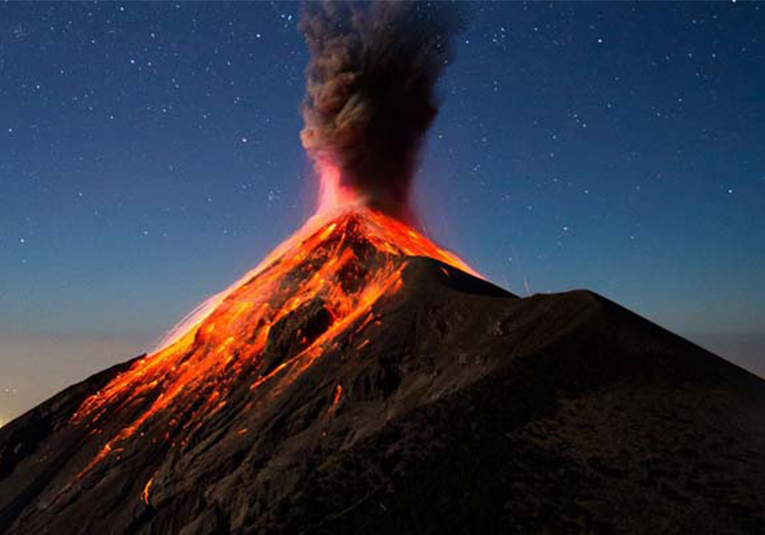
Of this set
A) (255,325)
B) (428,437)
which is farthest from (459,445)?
(255,325)

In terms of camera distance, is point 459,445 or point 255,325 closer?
point 459,445

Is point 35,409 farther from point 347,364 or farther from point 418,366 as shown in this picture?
point 418,366

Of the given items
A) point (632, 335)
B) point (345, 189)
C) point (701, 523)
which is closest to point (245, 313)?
point (345, 189)

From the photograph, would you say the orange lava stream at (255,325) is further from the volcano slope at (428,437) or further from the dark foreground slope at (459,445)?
the dark foreground slope at (459,445)

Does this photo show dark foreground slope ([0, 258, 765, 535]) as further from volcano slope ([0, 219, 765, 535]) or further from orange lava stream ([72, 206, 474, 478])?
orange lava stream ([72, 206, 474, 478])

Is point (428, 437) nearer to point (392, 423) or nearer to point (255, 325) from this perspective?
point (392, 423)

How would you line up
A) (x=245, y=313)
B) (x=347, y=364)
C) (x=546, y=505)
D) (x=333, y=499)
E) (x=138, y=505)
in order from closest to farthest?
(x=546, y=505) < (x=333, y=499) < (x=138, y=505) < (x=347, y=364) < (x=245, y=313)

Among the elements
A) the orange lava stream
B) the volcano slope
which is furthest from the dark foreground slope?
the orange lava stream
